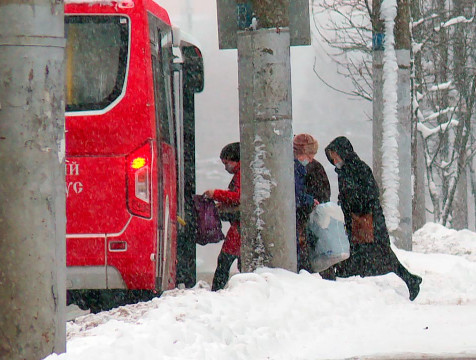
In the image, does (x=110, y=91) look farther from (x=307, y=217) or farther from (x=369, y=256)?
(x=369, y=256)

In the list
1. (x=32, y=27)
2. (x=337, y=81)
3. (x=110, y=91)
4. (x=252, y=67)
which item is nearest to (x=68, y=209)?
(x=110, y=91)

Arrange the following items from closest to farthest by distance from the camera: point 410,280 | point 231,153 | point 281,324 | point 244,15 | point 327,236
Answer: point 281,324 < point 244,15 < point 327,236 < point 231,153 < point 410,280

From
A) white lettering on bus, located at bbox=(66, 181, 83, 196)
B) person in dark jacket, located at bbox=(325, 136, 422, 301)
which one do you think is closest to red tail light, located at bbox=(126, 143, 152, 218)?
white lettering on bus, located at bbox=(66, 181, 83, 196)

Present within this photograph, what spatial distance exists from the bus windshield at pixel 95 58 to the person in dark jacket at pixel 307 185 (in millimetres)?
1777

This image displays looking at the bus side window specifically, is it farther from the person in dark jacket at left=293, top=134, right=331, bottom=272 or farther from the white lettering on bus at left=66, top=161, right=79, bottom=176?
the person in dark jacket at left=293, top=134, right=331, bottom=272

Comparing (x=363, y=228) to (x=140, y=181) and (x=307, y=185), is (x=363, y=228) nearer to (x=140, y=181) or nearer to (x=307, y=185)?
(x=307, y=185)

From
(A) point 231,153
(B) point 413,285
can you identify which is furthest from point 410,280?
(A) point 231,153

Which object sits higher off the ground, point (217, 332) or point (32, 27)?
point (32, 27)

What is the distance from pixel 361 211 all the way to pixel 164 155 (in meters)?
1.82

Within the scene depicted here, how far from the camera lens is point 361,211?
912cm

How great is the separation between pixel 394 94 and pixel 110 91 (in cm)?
710

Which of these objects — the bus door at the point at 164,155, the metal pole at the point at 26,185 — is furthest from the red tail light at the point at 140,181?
the metal pole at the point at 26,185

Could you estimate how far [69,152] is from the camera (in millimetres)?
7930

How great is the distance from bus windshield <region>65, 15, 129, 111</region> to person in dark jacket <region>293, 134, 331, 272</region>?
1777mm
